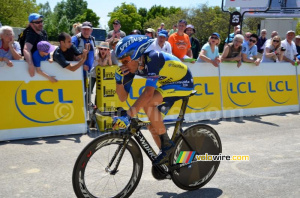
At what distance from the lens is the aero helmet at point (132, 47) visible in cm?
349

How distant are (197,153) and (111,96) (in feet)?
11.6

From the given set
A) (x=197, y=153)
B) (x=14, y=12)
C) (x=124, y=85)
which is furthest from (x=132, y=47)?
(x=14, y=12)

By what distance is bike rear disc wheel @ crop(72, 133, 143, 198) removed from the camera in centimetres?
341

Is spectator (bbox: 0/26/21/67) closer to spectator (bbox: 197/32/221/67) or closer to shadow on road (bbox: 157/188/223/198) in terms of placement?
shadow on road (bbox: 157/188/223/198)

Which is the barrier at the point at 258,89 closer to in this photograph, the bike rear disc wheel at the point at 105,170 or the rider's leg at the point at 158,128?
the rider's leg at the point at 158,128

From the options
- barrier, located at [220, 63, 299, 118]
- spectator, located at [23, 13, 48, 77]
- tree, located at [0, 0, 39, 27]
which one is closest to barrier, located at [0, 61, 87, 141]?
spectator, located at [23, 13, 48, 77]

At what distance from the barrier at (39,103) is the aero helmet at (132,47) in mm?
3640

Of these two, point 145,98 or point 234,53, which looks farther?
point 234,53

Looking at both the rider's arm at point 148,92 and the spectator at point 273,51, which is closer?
the rider's arm at point 148,92

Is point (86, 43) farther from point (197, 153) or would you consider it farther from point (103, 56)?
point (197, 153)

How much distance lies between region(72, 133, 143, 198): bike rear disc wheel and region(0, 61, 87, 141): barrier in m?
3.35

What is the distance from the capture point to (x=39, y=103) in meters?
6.70

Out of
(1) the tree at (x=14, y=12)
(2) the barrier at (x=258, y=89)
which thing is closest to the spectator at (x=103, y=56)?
(2) the barrier at (x=258, y=89)

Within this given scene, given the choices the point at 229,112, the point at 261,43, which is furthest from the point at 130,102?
the point at 261,43
